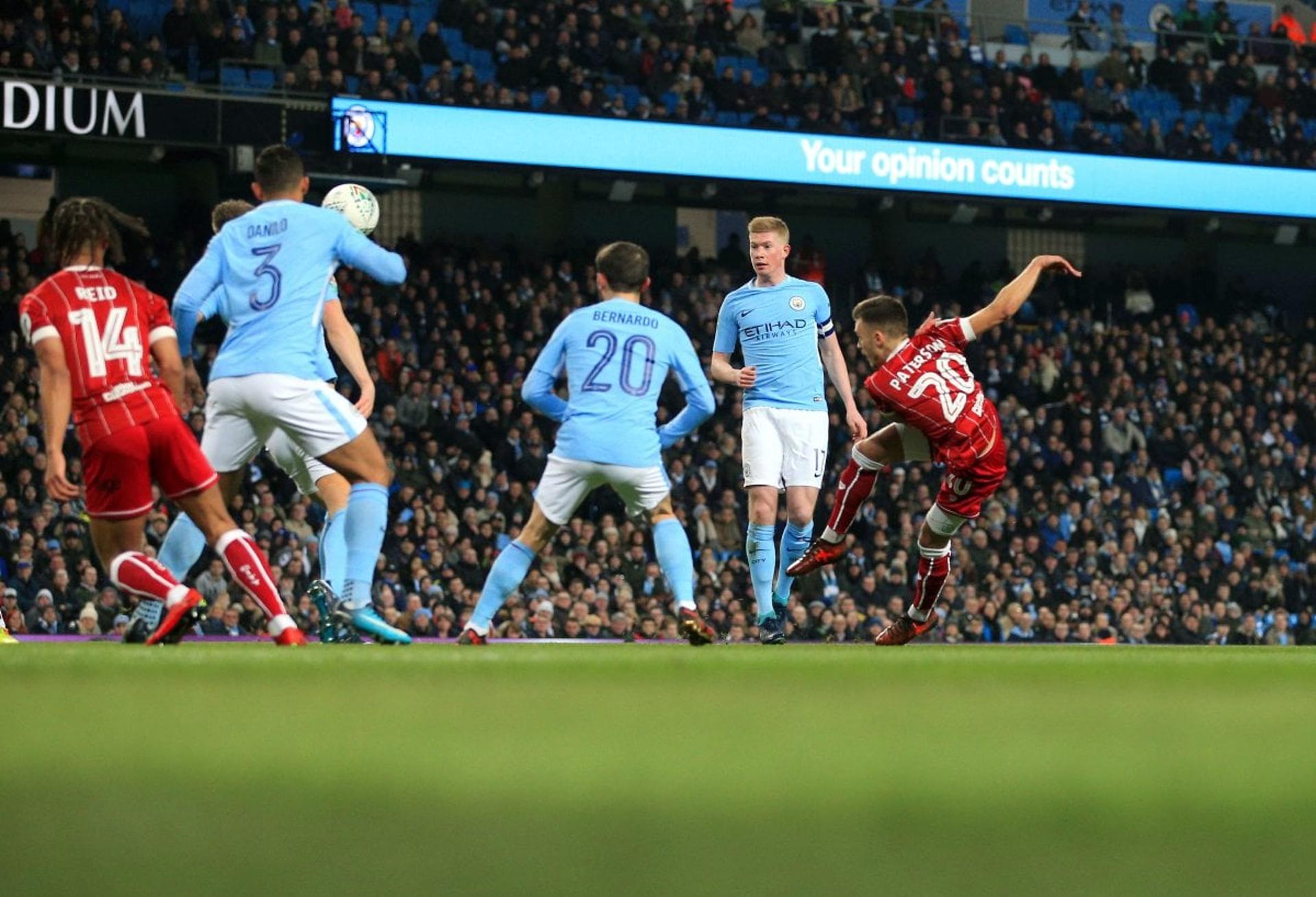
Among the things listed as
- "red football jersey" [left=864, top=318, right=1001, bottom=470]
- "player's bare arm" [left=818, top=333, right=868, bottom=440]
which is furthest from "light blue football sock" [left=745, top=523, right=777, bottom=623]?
"red football jersey" [left=864, top=318, right=1001, bottom=470]

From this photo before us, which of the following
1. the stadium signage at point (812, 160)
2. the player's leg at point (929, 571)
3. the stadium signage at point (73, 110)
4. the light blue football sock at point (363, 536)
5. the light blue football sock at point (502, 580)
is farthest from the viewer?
the stadium signage at point (812, 160)

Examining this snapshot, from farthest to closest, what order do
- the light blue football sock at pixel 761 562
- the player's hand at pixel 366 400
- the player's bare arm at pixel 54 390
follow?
1. the light blue football sock at pixel 761 562
2. the player's hand at pixel 366 400
3. the player's bare arm at pixel 54 390

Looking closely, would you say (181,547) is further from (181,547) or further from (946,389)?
(946,389)

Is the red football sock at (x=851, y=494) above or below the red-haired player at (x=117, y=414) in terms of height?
below

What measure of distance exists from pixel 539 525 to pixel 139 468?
228 centimetres

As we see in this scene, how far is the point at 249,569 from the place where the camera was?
23.4 ft

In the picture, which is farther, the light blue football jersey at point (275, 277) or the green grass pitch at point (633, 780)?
the light blue football jersey at point (275, 277)

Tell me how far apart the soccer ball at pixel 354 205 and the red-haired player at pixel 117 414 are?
9.61ft

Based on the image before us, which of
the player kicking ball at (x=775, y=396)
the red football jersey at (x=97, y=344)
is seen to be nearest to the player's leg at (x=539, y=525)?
the player kicking ball at (x=775, y=396)

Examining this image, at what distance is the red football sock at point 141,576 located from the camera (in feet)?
23.0

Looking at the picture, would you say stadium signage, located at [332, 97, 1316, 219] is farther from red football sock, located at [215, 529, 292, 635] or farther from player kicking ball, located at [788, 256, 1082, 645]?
red football sock, located at [215, 529, 292, 635]

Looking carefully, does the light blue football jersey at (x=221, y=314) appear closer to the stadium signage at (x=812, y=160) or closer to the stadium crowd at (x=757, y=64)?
the stadium crowd at (x=757, y=64)

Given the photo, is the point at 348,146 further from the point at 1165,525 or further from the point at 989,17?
the point at 989,17

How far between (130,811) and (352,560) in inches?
185
